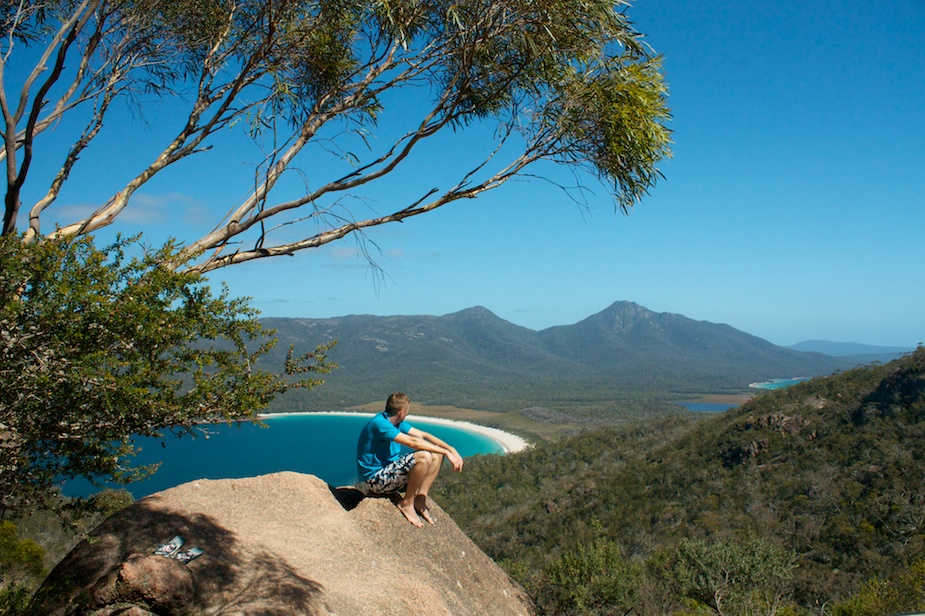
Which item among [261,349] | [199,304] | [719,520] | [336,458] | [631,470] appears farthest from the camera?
[336,458]

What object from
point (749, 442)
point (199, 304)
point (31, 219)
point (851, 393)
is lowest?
point (749, 442)

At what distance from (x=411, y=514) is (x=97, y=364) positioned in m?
3.82

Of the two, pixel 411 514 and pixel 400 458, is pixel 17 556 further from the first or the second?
pixel 400 458

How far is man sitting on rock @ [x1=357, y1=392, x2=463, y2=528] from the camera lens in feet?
17.9

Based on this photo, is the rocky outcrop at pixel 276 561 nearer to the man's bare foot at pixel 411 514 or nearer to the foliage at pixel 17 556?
the man's bare foot at pixel 411 514

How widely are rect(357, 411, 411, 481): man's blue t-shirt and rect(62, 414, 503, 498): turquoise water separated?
142 feet

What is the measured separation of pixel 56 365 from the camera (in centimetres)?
274

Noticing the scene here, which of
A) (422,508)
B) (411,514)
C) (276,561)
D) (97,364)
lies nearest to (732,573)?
(422,508)

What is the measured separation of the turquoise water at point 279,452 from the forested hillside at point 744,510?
27.5m

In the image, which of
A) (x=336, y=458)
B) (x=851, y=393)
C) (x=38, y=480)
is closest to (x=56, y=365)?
(x=38, y=480)

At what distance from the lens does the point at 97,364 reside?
280 cm

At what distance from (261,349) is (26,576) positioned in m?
7.85

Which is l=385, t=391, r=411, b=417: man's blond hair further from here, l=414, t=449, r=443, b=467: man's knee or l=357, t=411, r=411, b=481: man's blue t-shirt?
l=414, t=449, r=443, b=467: man's knee

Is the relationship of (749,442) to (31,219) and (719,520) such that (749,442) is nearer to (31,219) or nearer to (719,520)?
(719,520)
